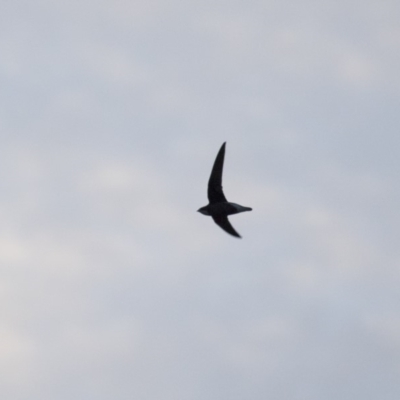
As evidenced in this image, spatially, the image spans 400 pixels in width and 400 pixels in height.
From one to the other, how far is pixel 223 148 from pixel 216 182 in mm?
1561

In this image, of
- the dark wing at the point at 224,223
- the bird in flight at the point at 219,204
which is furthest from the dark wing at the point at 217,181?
the dark wing at the point at 224,223

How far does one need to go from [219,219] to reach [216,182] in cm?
195

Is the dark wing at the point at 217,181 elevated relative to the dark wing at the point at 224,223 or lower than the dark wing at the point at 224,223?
elevated

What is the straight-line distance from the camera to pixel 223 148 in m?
48.7

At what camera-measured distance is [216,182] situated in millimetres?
48719

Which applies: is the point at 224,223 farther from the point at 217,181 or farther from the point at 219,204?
the point at 217,181

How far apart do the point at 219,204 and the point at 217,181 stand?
3.56ft

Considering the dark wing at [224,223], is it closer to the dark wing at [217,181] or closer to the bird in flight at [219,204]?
the bird in flight at [219,204]

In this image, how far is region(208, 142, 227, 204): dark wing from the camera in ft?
159

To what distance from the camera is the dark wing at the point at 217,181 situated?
48562 mm

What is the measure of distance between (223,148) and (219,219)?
336cm

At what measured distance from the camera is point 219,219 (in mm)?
49688

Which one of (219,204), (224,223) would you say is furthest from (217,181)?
(224,223)

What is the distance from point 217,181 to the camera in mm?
48688
